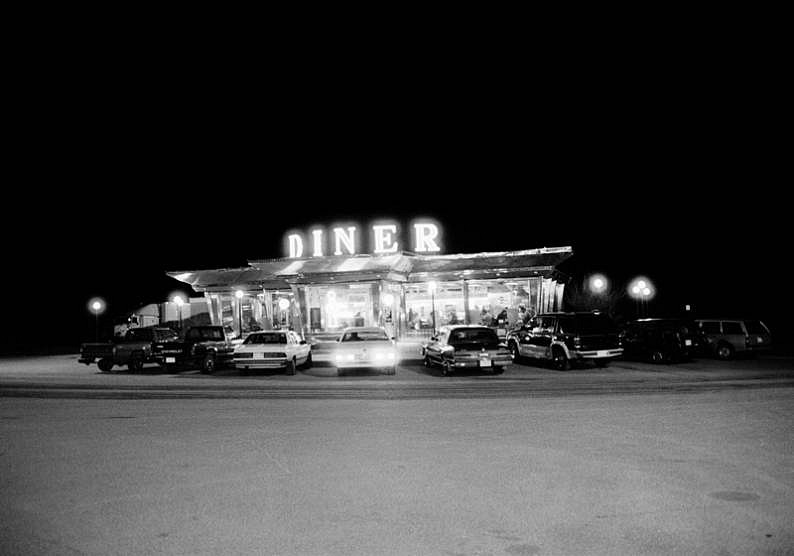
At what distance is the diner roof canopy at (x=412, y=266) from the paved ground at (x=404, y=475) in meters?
19.1

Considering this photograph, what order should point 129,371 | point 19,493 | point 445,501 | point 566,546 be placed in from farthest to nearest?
point 129,371 < point 19,493 < point 445,501 < point 566,546

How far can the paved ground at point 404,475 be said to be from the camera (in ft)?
17.3

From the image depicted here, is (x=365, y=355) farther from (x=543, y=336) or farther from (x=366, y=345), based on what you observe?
(x=543, y=336)

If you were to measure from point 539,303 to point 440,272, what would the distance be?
5587 millimetres

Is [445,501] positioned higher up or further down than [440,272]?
further down

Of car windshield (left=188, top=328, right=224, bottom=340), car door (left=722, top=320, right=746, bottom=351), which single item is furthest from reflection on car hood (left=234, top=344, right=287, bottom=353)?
car door (left=722, top=320, right=746, bottom=351)

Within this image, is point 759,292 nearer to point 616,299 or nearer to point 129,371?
point 616,299

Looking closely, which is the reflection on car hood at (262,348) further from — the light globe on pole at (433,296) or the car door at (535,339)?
the light globe on pole at (433,296)

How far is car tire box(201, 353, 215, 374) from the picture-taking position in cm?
2173

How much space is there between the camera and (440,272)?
3453 cm

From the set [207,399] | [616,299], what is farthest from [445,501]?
[616,299]

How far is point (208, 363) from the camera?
21750mm

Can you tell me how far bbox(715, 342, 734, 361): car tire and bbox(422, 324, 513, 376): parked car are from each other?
385 inches

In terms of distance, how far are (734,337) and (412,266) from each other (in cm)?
1664
